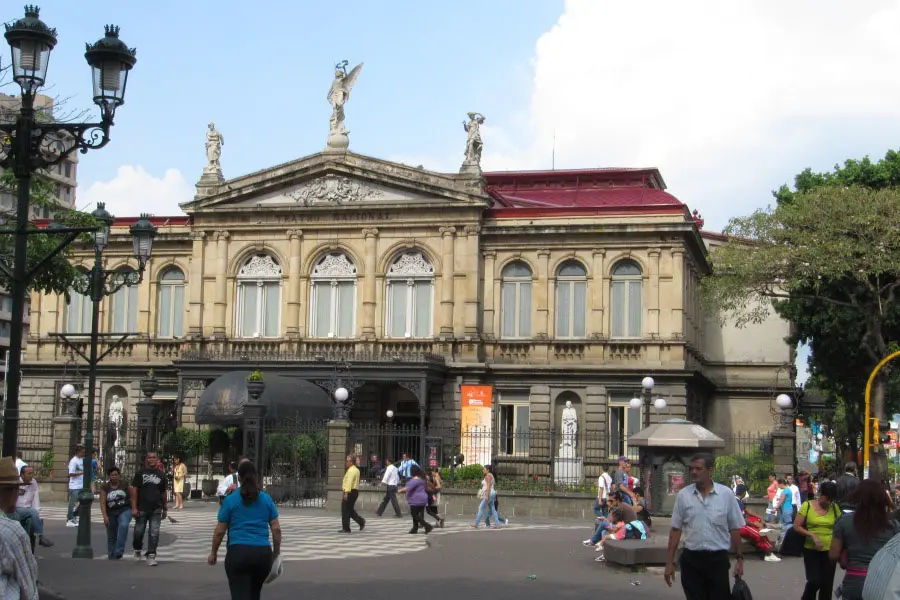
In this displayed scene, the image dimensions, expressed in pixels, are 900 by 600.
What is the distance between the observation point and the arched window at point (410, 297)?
4494 centimetres

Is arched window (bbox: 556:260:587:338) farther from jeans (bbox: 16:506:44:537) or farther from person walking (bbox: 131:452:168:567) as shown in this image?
jeans (bbox: 16:506:44:537)

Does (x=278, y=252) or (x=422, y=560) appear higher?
(x=278, y=252)

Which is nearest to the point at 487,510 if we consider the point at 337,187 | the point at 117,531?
the point at 117,531

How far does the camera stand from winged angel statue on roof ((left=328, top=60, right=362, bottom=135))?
45844 millimetres

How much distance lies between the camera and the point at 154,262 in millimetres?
48469

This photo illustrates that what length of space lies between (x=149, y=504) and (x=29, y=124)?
7947 mm

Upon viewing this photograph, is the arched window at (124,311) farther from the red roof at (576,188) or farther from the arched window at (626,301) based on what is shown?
the arched window at (626,301)

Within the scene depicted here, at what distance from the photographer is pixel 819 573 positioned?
42.4 feet

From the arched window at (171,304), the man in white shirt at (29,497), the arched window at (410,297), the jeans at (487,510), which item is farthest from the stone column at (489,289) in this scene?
the man in white shirt at (29,497)

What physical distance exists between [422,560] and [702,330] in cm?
3274

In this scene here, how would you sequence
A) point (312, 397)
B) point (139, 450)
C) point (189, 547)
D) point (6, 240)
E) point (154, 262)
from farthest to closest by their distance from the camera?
point (154, 262) < point (312, 397) < point (139, 450) < point (6, 240) < point (189, 547)

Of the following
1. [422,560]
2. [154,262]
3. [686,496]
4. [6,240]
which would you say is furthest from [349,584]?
[154,262]

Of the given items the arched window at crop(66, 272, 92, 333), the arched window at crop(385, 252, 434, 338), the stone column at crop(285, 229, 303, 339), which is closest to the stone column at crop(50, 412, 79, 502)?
the stone column at crop(285, 229, 303, 339)

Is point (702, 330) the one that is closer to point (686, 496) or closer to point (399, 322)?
point (399, 322)
